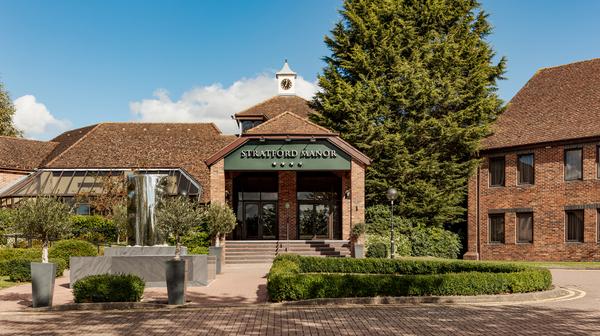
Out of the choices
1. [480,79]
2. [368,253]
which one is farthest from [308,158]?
[480,79]

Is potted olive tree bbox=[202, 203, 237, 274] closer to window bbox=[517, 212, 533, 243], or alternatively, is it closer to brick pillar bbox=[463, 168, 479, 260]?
brick pillar bbox=[463, 168, 479, 260]

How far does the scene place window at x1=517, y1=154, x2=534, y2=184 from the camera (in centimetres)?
3195

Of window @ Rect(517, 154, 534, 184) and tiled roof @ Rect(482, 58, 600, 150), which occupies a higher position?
tiled roof @ Rect(482, 58, 600, 150)

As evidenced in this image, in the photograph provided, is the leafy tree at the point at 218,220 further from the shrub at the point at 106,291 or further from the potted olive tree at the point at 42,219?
the shrub at the point at 106,291

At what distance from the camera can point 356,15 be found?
3516cm

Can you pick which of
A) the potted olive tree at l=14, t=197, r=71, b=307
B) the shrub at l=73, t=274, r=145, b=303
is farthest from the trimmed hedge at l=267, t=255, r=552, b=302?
the potted olive tree at l=14, t=197, r=71, b=307

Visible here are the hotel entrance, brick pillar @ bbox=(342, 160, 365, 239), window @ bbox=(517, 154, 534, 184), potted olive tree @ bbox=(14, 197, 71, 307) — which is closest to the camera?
potted olive tree @ bbox=(14, 197, 71, 307)

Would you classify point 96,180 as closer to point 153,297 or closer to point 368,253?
point 368,253

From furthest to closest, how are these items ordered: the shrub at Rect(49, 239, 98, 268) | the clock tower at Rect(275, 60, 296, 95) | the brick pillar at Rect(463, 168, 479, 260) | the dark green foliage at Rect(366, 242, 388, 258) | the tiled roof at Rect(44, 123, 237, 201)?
the clock tower at Rect(275, 60, 296, 95) < the tiled roof at Rect(44, 123, 237, 201) < the brick pillar at Rect(463, 168, 479, 260) < the dark green foliage at Rect(366, 242, 388, 258) < the shrub at Rect(49, 239, 98, 268)

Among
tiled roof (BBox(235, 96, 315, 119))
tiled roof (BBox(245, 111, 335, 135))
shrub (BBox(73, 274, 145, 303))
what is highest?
tiled roof (BBox(235, 96, 315, 119))

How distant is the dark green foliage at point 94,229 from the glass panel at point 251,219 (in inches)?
295

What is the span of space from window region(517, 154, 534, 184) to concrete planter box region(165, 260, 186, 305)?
78.2 ft

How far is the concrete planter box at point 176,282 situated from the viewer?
13500 millimetres

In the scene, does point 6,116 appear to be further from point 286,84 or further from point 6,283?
point 6,283
